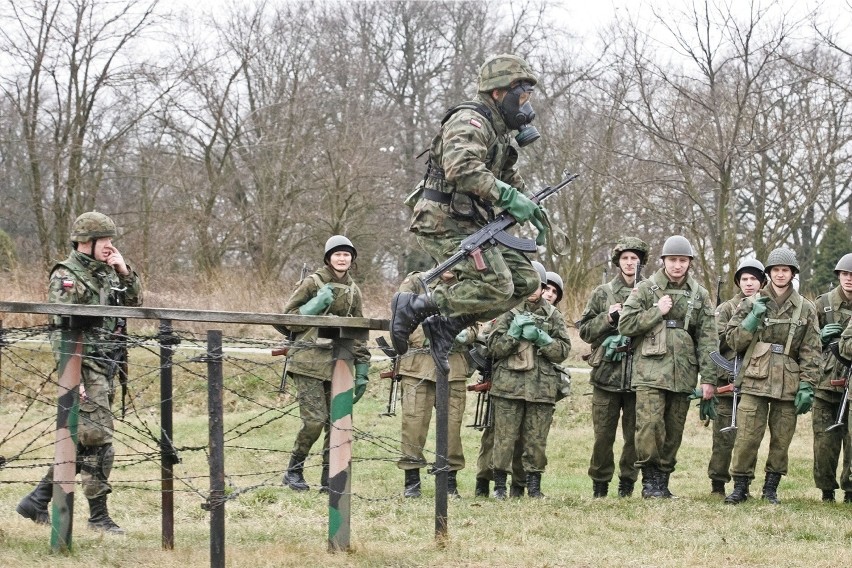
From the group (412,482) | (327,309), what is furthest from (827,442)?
(327,309)

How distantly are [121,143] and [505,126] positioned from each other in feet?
68.5

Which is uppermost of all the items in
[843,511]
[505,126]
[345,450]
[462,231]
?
[505,126]

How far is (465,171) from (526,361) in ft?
13.1

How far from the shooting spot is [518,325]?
11.0 metres

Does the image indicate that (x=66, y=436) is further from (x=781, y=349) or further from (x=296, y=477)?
(x=781, y=349)

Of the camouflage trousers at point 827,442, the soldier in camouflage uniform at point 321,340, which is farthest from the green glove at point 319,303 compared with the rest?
the camouflage trousers at point 827,442

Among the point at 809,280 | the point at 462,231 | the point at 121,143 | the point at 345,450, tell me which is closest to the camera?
the point at 345,450

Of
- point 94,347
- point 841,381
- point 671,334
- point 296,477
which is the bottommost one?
point 296,477

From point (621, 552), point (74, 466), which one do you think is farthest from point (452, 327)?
point (74, 466)

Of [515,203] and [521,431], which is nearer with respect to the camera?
[515,203]

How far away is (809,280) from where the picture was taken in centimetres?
3384

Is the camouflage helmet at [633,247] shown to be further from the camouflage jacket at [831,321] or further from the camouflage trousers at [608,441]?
the camouflage jacket at [831,321]

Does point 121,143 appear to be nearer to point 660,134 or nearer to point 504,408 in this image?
point 660,134

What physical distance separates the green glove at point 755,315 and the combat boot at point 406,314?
370 cm
